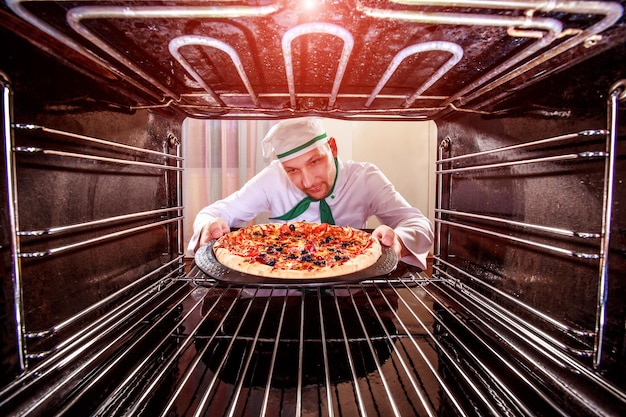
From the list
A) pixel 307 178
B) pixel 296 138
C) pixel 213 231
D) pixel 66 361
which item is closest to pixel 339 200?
pixel 307 178

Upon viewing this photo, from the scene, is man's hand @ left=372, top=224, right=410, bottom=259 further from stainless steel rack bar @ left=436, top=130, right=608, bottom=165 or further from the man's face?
the man's face

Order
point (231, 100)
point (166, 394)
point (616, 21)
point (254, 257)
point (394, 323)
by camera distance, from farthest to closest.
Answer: point (254, 257) < point (231, 100) < point (394, 323) < point (166, 394) < point (616, 21)

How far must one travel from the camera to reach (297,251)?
1691 millimetres

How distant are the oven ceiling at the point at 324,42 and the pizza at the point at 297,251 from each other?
0.66m

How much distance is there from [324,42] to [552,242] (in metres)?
0.84

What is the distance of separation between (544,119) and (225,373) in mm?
1113

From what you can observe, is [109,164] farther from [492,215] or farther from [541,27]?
[492,215]

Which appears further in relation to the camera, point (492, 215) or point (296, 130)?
point (296, 130)


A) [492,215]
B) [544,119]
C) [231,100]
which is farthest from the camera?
[231,100]

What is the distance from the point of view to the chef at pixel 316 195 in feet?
6.57

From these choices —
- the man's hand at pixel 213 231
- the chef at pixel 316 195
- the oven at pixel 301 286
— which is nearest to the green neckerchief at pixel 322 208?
the chef at pixel 316 195

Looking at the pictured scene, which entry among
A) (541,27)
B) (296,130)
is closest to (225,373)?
(541,27)

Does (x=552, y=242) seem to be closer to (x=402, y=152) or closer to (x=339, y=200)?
(x=339, y=200)

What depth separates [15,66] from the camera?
69 centimetres
